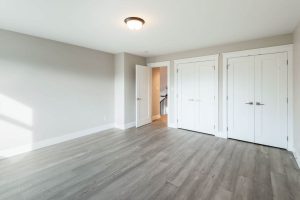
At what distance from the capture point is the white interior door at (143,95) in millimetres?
5211

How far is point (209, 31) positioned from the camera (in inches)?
124

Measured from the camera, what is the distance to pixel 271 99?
11.3 ft

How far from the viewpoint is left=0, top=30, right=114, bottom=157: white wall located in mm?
3045

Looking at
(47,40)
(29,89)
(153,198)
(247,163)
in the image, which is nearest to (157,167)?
(153,198)

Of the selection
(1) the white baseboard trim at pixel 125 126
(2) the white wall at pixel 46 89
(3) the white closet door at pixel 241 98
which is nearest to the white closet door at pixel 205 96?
→ (3) the white closet door at pixel 241 98

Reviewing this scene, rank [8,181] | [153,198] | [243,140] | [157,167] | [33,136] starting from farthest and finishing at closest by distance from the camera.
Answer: [243,140]
[33,136]
[157,167]
[8,181]
[153,198]

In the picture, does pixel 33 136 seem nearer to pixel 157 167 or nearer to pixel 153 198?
pixel 157 167

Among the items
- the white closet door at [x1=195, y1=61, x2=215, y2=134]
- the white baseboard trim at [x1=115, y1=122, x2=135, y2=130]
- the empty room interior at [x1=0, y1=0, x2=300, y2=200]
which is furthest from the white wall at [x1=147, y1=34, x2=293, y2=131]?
the white baseboard trim at [x1=115, y1=122, x2=135, y2=130]

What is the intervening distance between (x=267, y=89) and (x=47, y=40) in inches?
198

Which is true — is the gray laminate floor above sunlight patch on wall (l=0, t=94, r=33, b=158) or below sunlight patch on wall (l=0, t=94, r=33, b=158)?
below

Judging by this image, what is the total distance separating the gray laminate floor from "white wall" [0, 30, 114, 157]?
0.52 metres

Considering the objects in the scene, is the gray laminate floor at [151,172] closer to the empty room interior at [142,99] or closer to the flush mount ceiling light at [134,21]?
the empty room interior at [142,99]

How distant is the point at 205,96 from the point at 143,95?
2053 mm

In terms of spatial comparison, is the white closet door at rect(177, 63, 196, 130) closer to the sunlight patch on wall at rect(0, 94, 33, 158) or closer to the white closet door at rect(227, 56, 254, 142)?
the white closet door at rect(227, 56, 254, 142)
